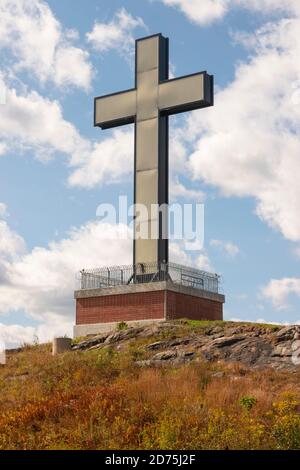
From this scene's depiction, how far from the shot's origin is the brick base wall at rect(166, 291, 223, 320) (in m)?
27.9

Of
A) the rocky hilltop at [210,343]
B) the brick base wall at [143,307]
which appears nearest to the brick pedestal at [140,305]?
the brick base wall at [143,307]

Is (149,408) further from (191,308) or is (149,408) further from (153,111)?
(153,111)

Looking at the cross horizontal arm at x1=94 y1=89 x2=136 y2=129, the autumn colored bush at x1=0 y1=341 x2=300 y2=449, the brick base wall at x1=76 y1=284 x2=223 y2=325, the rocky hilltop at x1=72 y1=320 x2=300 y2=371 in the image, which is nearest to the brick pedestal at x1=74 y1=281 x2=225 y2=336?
the brick base wall at x1=76 y1=284 x2=223 y2=325

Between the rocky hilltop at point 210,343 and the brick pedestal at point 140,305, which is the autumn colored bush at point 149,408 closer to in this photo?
the rocky hilltop at point 210,343

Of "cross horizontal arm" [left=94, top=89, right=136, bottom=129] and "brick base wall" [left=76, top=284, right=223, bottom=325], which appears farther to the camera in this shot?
"cross horizontal arm" [left=94, top=89, right=136, bottom=129]

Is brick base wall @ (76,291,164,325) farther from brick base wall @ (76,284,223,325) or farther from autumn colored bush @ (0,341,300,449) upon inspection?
autumn colored bush @ (0,341,300,449)

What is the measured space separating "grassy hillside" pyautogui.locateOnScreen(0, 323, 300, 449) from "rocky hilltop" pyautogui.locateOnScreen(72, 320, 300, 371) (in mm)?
1017

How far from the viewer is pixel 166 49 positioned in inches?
1248

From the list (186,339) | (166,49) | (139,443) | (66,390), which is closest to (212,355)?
(186,339)

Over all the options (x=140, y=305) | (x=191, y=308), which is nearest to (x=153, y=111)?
(x=140, y=305)

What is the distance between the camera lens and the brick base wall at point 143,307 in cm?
2784

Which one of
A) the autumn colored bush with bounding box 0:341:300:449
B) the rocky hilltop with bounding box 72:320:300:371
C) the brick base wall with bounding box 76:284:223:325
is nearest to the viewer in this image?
the autumn colored bush with bounding box 0:341:300:449

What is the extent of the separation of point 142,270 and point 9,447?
59.0 ft
